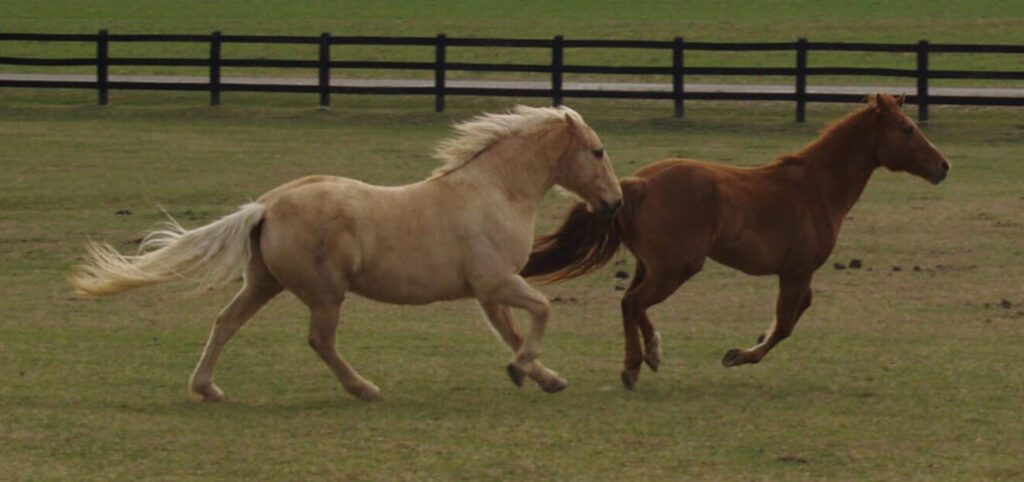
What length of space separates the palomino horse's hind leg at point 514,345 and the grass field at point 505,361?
3.3 inches

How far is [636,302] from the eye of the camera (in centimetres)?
881

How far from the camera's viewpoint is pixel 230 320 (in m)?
8.27

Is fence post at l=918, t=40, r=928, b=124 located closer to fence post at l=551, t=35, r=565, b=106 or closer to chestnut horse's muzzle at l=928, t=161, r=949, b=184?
fence post at l=551, t=35, r=565, b=106

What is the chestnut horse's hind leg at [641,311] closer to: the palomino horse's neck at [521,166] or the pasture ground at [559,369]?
the pasture ground at [559,369]

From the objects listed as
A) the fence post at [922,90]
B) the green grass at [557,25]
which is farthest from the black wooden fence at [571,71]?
the green grass at [557,25]

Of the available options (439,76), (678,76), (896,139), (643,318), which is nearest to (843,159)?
(896,139)

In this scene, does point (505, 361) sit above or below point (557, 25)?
below

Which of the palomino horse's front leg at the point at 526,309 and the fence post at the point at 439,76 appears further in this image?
the fence post at the point at 439,76

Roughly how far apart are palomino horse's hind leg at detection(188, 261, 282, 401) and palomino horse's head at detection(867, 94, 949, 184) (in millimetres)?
3464

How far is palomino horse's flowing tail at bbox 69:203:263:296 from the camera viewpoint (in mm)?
8000

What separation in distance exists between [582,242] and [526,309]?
111cm

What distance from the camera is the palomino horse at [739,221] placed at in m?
8.83

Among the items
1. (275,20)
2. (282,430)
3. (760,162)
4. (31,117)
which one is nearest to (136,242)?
(282,430)

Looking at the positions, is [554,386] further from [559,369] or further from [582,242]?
[582,242]
